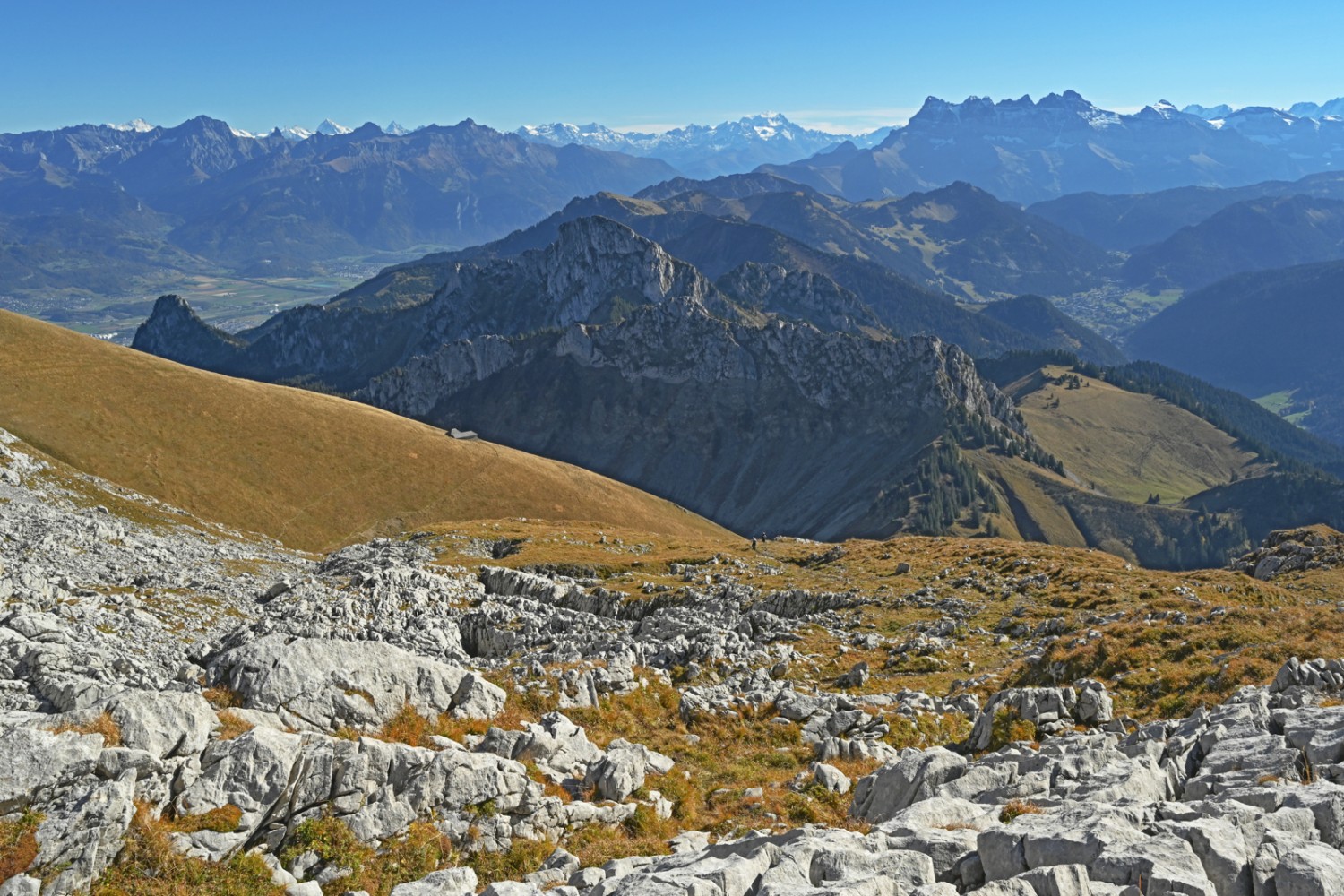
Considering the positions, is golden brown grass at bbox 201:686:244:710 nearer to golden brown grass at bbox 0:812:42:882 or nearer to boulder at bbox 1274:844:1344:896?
golden brown grass at bbox 0:812:42:882

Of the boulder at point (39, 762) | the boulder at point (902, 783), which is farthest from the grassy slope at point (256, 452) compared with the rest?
the boulder at point (902, 783)

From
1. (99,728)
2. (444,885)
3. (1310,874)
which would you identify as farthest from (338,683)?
(1310,874)

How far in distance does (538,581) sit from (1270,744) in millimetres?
53654

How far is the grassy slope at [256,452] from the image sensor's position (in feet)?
451

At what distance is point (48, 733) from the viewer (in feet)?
71.2

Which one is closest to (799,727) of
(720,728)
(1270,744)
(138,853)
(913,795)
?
(720,728)

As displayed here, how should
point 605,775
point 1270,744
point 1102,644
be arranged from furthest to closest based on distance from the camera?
point 1102,644
point 605,775
point 1270,744

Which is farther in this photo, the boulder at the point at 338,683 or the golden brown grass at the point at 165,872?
the boulder at the point at 338,683

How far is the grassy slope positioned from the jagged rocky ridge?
103m

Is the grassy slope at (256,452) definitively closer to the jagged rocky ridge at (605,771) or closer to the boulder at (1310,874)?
the jagged rocky ridge at (605,771)

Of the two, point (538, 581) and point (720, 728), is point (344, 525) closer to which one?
point (538, 581)

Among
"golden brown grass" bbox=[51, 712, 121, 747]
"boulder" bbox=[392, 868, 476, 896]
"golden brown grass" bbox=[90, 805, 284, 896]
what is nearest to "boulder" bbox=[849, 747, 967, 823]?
"boulder" bbox=[392, 868, 476, 896]

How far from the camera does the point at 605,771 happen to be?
92.0 ft

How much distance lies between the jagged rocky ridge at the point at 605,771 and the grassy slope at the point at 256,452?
338 ft
